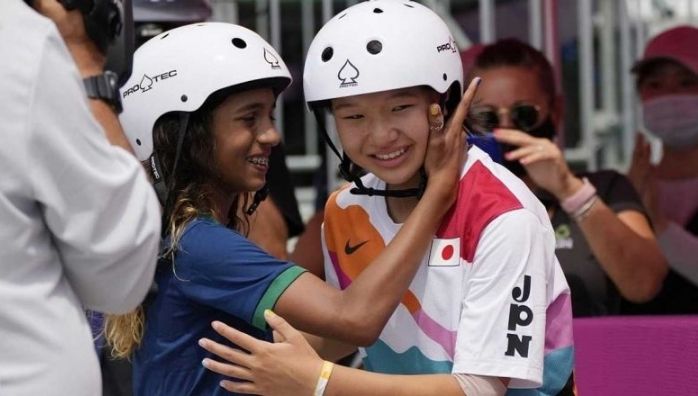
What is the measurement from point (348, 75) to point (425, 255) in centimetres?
45

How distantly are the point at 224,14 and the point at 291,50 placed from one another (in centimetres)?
50

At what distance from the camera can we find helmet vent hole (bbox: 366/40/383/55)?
322cm

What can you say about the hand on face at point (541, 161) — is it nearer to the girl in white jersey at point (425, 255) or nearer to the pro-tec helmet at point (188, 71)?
the girl in white jersey at point (425, 255)

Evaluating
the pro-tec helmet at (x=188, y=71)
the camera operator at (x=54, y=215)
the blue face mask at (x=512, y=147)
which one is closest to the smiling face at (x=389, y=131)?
the pro-tec helmet at (x=188, y=71)

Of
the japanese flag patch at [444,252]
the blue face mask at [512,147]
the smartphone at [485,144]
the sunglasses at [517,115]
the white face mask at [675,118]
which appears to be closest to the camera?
the japanese flag patch at [444,252]

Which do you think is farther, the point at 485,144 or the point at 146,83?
the point at 485,144

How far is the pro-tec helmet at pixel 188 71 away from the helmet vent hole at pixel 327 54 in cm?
12

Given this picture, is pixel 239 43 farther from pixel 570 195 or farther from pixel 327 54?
pixel 570 195

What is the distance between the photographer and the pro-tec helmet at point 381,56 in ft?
10.4

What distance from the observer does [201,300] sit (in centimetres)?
300


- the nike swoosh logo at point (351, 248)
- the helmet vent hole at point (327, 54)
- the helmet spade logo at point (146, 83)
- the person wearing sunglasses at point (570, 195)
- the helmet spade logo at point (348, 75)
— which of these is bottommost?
the person wearing sunglasses at point (570, 195)

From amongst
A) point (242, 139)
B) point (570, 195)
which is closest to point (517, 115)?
point (570, 195)

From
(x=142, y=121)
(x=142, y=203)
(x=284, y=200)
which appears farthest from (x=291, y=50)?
(x=142, y=203)

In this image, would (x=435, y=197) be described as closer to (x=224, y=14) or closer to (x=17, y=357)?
(x=17, y=357)
